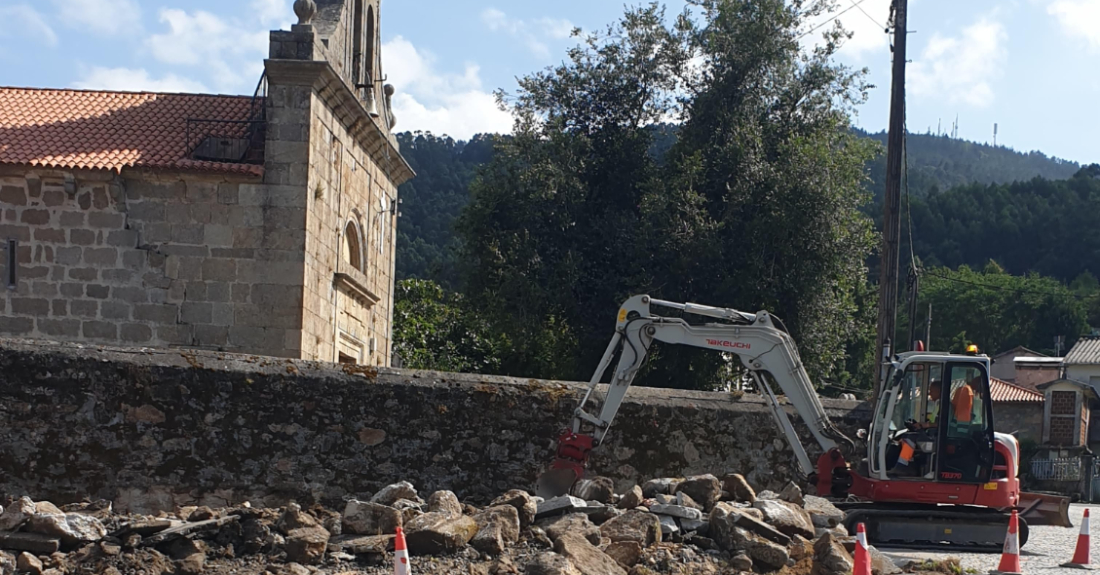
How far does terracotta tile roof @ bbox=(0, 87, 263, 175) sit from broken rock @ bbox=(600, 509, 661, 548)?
35.9 ft

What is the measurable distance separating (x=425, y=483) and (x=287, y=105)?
895cm

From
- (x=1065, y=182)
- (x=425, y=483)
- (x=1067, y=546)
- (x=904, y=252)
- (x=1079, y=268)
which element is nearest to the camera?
(x=425, y=483)

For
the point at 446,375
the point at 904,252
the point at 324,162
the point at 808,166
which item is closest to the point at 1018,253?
the point at 904,252

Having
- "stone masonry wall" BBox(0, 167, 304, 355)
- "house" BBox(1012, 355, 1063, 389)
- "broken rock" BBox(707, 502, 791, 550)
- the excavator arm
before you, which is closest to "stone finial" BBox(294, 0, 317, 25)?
"stone masonry wall" BBox(0, 167, 304, 355)

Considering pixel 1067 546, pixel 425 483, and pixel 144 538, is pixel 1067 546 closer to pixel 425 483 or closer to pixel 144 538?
pixel 425 483

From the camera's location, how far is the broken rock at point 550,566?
23.8ft

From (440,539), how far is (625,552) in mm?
1210

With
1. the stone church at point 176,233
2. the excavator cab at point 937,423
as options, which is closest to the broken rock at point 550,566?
the excavator cab at point 937,423

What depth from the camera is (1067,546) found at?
12594 millimetres

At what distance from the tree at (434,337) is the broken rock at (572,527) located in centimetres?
2357

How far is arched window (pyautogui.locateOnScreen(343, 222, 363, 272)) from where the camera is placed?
813 inches

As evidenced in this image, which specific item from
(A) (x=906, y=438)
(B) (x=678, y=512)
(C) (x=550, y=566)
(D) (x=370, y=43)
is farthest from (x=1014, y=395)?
(C) (x=550, y=566)

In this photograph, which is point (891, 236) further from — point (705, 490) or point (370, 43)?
point (370, 43)

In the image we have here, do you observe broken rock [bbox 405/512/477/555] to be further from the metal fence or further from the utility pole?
the metal fence
